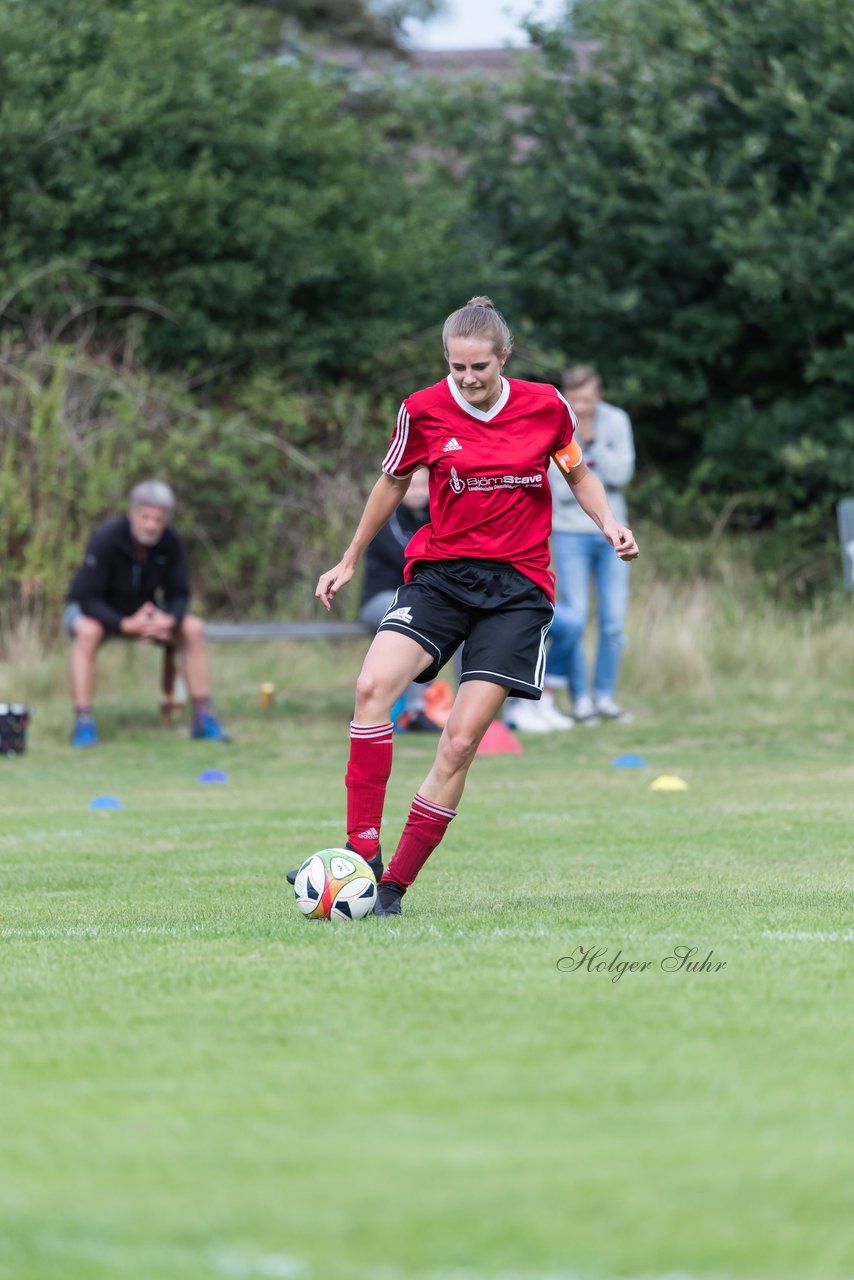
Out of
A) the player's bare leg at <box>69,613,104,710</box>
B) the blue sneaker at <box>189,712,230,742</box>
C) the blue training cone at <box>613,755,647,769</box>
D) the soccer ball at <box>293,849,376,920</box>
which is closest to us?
the soccer ball at <box>293,849,376,920</box>

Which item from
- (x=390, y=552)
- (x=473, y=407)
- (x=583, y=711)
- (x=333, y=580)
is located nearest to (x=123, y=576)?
(x=390, y=552)

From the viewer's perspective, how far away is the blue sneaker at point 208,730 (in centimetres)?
1223

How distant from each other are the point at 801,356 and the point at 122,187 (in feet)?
21.5

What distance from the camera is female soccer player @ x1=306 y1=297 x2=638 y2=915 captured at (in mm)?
5695

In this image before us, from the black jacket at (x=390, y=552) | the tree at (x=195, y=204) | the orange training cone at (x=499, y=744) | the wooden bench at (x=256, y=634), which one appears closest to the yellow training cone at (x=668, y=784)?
the orange training cone at (x=499, y=744)

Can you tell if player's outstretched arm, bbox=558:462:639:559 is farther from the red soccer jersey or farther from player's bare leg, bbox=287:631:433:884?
player's bare leg, bbox=287:631:433:884

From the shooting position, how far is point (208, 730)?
12242 millimetres

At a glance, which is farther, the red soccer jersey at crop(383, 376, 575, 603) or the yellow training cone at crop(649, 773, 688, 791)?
the yellow training cone at crop(649, 773, 688, 791)

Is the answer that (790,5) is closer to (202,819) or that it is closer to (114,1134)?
(202,819)

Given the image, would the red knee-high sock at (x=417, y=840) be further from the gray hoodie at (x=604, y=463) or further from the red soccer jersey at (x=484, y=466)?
the gray hoodie at (x=604, y=463)

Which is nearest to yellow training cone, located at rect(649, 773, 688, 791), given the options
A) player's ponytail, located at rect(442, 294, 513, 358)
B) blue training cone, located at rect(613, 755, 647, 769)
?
blue training cone, located at rect(613, 755, 647, 769)

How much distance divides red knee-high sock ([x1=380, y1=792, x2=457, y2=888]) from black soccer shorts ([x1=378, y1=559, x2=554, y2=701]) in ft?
1.40

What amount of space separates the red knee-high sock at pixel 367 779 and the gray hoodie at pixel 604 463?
6.79m

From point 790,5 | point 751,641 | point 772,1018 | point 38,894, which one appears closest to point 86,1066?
point 772,1018
